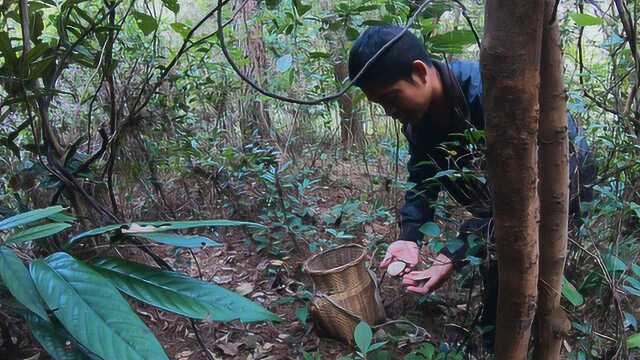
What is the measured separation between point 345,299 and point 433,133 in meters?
0.58

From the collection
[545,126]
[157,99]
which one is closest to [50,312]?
[545,126]

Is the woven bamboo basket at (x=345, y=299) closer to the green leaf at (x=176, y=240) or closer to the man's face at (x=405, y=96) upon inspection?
the man's face at (x=405, y=96)

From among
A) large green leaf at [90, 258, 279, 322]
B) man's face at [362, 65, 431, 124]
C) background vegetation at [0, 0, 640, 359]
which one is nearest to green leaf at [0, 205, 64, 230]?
background vegetation at [0, 0, 640, 359]

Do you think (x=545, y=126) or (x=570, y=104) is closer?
(x=545, y=126)

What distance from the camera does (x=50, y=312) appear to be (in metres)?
0.75

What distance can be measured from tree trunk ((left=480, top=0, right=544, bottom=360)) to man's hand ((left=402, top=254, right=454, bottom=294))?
52cm

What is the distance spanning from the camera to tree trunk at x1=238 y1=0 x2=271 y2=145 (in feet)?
9.74

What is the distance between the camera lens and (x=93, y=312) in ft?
2.25

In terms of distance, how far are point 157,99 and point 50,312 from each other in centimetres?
154

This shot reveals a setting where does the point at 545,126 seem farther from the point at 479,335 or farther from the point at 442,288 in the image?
the point at 442,288

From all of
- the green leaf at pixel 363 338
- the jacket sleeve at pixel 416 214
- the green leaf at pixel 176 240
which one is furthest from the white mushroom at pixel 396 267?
the green leaf at pixel 176 240

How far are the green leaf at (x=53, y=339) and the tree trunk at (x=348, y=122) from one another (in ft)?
7.61

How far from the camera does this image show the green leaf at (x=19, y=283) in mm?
693

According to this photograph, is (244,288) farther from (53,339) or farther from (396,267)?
(53,339)
